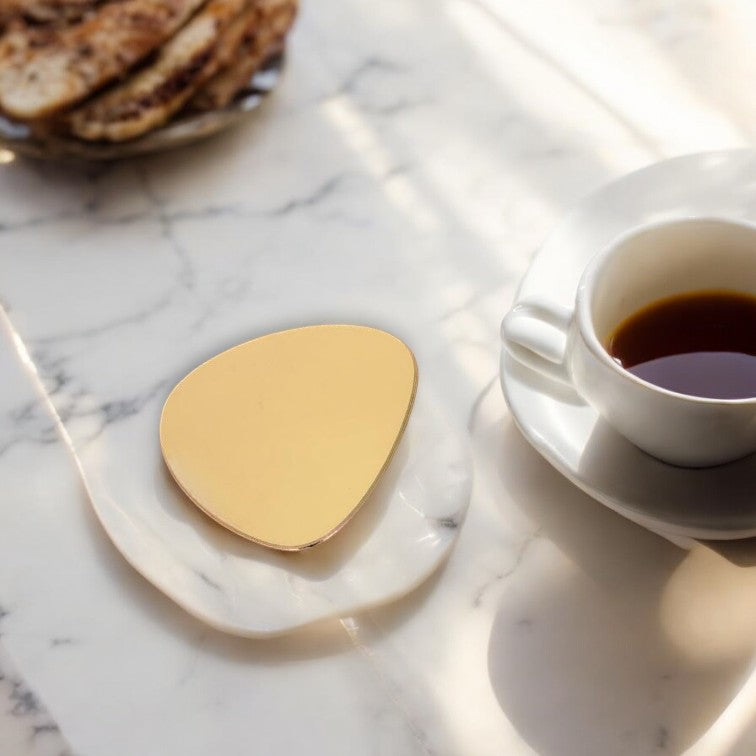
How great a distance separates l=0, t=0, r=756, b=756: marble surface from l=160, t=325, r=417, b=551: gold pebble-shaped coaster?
0.14 feet

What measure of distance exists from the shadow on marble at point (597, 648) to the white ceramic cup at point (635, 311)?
0.06m

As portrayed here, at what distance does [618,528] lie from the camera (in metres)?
0.59

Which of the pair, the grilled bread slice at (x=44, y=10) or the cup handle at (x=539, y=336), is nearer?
the cup handle at (x=539, y=336)

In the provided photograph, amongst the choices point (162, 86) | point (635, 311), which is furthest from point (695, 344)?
point (162, 86)

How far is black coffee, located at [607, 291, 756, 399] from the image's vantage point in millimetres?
548

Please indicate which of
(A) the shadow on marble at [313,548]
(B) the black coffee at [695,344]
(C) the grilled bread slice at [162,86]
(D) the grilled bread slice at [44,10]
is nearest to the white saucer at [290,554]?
(A) the shadow on marble at [313,548]

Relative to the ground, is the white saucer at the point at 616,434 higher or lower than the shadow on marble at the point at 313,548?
higher

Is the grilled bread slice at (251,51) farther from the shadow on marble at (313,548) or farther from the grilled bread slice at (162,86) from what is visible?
the shadow on marble at (313,548)

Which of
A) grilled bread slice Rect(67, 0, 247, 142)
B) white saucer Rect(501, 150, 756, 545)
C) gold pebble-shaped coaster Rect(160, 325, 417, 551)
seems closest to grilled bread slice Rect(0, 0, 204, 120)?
grilled bread slice Rect(67, 0, 247, 142)

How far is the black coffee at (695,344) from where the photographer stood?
0.55 metres

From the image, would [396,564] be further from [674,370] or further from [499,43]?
[499,43]

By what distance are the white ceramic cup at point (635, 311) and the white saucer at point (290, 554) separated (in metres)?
A: 0.09

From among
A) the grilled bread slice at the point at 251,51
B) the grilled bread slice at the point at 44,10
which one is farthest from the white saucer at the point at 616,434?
the grilled bread slice at the point at 44,10

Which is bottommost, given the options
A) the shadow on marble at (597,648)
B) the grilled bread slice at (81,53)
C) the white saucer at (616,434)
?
the shadow on marble at (597,648)
